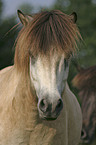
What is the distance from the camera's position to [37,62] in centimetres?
288

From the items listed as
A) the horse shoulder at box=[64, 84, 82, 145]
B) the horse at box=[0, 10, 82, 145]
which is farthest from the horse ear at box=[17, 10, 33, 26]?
the horse shoulder at box=[64, 84, 82, 145]

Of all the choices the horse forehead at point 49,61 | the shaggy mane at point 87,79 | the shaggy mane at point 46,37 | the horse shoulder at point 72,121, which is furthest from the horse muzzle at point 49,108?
the shaggy mane at point 87,79

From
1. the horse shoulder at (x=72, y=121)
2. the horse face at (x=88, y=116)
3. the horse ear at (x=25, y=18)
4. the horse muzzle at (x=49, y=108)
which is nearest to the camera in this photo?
the horse muzzle at (x=49, y=108)

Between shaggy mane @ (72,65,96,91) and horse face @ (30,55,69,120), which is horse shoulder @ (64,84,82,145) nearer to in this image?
horse face @ (30,55,69,120)

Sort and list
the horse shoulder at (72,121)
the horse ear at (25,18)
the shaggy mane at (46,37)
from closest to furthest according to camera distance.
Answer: the shaggy mane at (46,37)
the horse ear at (25,18)
the horse shoulder at (72,121)

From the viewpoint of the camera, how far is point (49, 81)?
2738mm

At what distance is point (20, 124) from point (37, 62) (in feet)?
2.85

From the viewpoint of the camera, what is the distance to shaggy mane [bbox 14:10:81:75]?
2.90 metres

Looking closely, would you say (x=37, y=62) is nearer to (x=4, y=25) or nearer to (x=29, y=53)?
(x=29, y=53)

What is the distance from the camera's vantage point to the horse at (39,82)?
2.76 m

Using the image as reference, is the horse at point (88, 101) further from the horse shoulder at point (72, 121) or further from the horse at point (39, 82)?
the horse at point (39, 82)

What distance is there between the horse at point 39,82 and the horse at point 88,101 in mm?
3270

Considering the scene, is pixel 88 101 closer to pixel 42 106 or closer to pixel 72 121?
pixel 72 121

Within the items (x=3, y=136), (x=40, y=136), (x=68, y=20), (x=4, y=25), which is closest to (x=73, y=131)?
(x=40, y=136)
